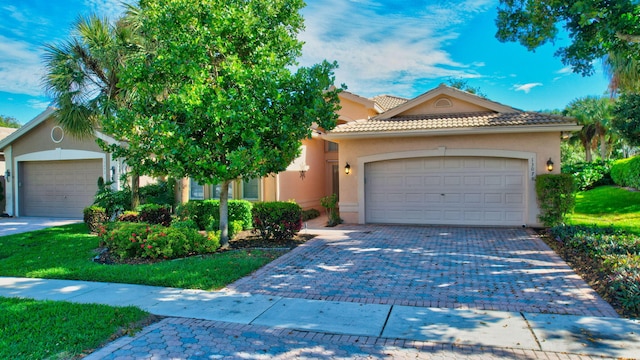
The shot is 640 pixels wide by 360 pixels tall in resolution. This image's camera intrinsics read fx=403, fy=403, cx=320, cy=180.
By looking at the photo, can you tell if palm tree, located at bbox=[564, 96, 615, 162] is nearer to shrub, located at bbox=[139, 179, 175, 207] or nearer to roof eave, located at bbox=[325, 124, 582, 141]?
roof eave, located at bbox=[325, 124, 582, 141]

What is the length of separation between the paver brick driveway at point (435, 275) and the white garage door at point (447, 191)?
2.08 meters

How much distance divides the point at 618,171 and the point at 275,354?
25675 millimetres

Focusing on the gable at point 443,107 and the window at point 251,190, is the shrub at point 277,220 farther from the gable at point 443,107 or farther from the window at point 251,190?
the gable at point 443,107

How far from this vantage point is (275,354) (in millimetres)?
3998

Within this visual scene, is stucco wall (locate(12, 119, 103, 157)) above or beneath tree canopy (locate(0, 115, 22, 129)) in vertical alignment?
beneath

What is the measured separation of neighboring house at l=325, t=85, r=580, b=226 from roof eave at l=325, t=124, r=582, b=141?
0.03 metres

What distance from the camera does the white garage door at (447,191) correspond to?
487 inches

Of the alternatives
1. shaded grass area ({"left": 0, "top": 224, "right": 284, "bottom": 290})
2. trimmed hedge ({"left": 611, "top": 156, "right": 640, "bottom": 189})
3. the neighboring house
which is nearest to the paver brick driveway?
shaded grass area ({"left": 0, "top": 224, "right": 284, "bottom": 290})

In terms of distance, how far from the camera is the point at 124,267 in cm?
761

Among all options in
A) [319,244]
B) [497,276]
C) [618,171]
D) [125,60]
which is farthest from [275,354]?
[618,171]

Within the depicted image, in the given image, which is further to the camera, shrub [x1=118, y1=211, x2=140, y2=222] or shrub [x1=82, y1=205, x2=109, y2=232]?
shrub [x1=82, y1=205, x2=109, y2=232]

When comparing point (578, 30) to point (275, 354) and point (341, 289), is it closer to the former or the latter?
point (341, 289)

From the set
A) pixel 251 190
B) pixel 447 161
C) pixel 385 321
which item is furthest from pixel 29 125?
pixel 385 321

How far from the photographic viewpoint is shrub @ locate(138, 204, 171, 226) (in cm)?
1220
